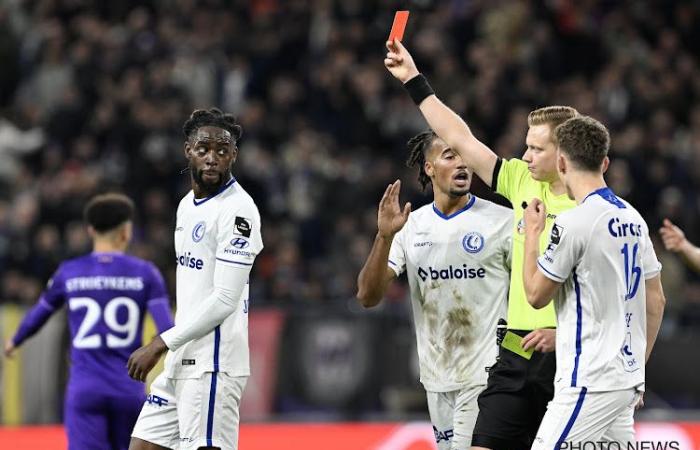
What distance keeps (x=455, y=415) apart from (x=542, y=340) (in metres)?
1.01

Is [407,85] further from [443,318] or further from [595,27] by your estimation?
[595,27]

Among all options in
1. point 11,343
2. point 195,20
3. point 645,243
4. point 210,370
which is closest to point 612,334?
point 645,243

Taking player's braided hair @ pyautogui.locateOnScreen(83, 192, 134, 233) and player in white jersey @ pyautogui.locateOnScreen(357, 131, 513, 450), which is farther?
player's braided hair @ pyautogui.locateOnScreen(83, 192, 134, 233)

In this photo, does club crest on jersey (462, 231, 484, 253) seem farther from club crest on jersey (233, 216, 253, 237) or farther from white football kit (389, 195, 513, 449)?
club crest on jersey (233, 216, 253, 237)

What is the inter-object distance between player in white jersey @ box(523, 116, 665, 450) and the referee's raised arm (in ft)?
2.59

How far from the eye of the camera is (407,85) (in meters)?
6.75

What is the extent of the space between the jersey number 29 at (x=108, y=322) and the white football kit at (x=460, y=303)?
1.84 metres

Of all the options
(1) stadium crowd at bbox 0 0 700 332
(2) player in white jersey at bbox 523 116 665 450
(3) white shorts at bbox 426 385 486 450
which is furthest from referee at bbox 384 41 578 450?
(1) stadium crowd at bbox 0 0 700 332

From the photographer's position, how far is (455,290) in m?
7.20

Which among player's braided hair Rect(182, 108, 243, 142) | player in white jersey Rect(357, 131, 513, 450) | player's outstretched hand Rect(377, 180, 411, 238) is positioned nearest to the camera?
player's outstretched hand Rect(377, 180, 411, 238)

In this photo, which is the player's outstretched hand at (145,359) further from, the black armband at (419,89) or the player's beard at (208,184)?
the black armband at (419,89)

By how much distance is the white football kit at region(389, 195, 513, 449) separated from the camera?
719 cm

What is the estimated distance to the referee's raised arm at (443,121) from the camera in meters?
6.62

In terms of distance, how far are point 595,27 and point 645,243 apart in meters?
12.4
